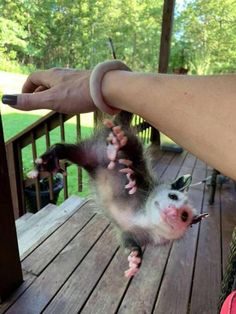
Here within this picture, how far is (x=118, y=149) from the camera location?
1.91 feet

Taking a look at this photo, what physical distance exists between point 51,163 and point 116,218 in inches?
7.3

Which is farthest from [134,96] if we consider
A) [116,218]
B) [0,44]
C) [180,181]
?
[0,44]

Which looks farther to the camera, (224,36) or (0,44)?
(224,36)

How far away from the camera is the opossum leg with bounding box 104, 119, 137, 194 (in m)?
0.57

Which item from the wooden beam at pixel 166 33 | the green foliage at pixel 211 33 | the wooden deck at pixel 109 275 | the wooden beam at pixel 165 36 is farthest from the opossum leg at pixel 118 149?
the green foliage at pixel 211 33

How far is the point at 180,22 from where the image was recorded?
5254 mm

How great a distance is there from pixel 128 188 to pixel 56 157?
0.17 metres

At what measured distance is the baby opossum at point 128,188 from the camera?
0.55 metres

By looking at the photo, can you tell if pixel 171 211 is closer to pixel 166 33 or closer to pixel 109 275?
pixel 109 275

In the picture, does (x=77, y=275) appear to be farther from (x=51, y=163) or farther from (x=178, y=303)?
(x=51, y=163)

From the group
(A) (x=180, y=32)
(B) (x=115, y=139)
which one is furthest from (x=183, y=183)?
(A) (x=180, y=32)

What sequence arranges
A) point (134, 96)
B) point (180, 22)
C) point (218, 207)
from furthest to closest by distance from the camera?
point (180, 22) < point (218, 207) < point (134, 96)

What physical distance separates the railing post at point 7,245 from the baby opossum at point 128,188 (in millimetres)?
650

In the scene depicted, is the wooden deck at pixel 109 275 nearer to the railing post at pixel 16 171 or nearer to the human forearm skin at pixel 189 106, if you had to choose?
the railing post at pixel 16 171
